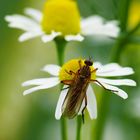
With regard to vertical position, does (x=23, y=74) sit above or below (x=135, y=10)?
below

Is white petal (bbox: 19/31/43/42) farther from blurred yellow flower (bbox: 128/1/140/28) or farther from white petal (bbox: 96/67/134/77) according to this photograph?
blurred yellow flower (bbox: 128/1/140/28)

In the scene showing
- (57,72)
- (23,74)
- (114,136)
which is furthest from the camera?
(23,74)

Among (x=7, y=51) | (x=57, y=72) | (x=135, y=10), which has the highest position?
(x=135, y=10)

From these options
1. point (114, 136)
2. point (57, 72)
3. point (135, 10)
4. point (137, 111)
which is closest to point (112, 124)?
point (114, 136)

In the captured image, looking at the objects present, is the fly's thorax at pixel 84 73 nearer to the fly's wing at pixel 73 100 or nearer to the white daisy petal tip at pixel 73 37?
the fly's wing at pixel 73 100

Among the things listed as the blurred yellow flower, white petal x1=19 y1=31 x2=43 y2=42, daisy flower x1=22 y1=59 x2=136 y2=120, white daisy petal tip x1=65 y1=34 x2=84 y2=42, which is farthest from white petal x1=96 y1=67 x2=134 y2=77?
the blurred yellow flower

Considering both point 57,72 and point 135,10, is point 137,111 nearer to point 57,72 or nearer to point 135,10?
A: point 57,72
